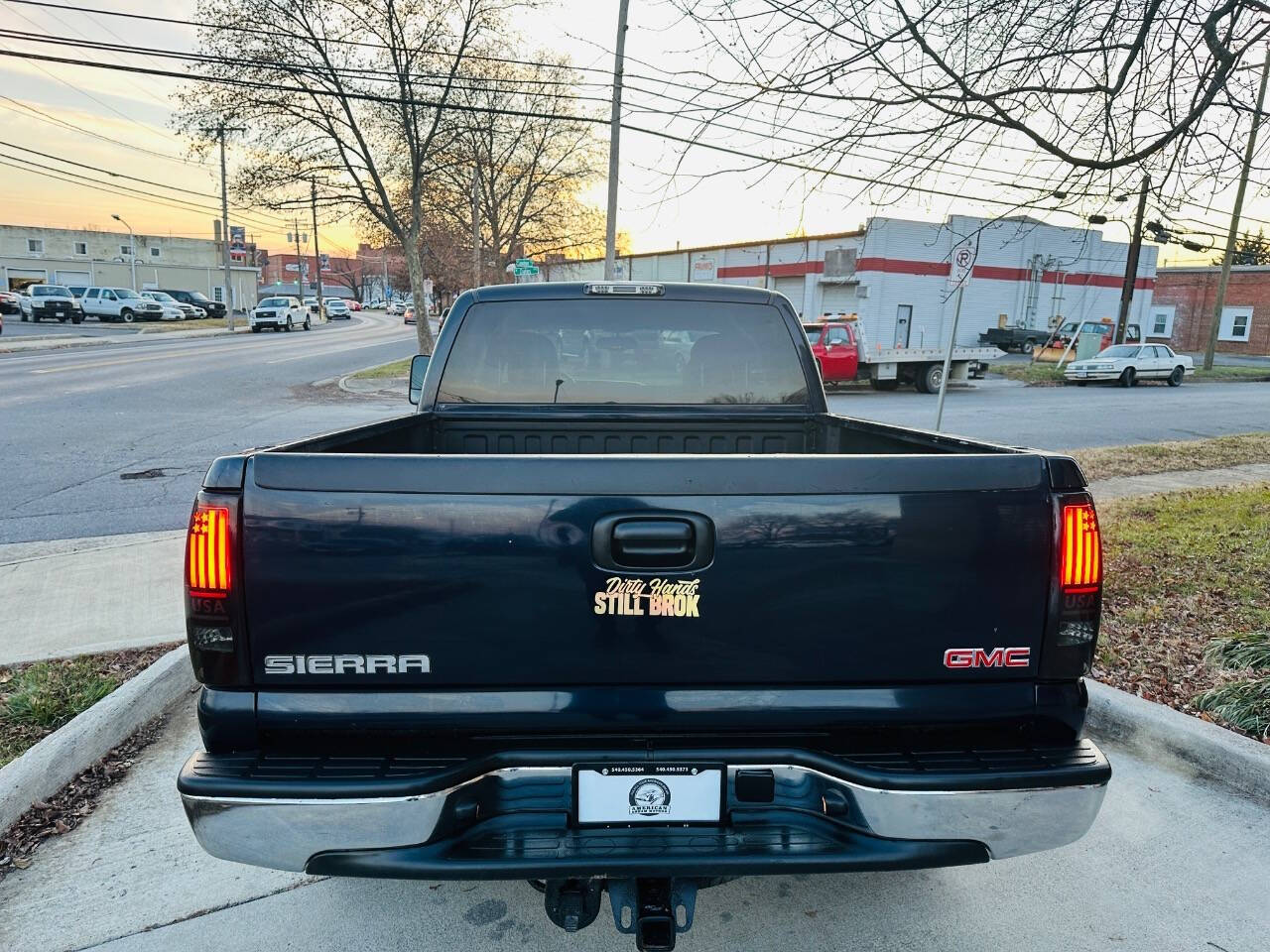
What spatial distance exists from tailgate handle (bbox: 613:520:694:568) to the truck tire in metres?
22.0

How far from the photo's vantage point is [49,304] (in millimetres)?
44375

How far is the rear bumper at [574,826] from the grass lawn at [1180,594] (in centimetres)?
263

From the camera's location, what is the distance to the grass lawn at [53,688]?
3529mm

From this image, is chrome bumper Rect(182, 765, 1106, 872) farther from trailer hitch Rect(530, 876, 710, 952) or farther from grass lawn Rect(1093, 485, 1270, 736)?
grass lawn Rect(1093, 485, 1270, 736)

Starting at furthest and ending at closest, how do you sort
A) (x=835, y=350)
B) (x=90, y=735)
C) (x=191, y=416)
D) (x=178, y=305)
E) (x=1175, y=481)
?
Answer: (x=178, y=305) → (x=835, y=350) → (x=191, y=416) → (x=1175, y=481) → (x=90, y=735)

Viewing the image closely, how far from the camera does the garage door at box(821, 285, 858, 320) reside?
39562mm

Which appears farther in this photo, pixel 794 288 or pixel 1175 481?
pixel 794 288

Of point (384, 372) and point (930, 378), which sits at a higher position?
point (930, 378)

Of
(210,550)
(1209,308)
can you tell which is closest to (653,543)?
(210,550)

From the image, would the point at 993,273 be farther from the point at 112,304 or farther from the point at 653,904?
the point at 112,304

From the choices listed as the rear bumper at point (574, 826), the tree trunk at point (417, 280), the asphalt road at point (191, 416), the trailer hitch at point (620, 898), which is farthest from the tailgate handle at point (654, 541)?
the tree trunk at point (417, 280)

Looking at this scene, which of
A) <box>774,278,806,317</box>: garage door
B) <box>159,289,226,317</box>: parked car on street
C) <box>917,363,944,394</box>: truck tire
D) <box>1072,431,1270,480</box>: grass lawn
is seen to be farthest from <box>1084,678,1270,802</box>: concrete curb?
<box>159,289,226,317</box>: parked car on street

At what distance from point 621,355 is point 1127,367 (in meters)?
28.7

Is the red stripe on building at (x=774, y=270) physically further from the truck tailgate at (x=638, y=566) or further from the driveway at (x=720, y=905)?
the truck tailgate at (x=638, y=566)
